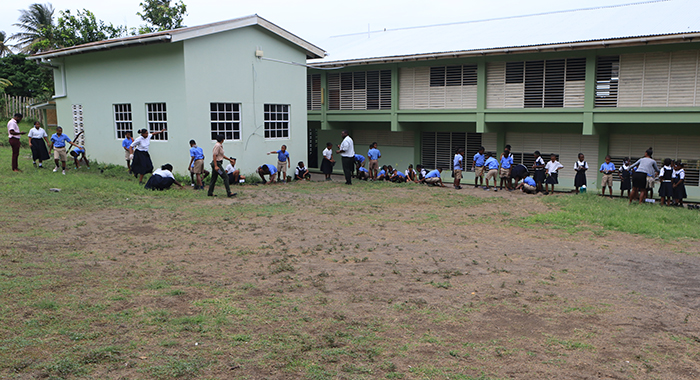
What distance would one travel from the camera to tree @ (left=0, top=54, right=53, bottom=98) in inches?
1287

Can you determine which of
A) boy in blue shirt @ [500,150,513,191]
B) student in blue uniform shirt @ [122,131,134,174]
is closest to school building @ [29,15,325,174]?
student in blue uniform shirt @ [122,131,134,174]

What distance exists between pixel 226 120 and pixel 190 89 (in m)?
1.61

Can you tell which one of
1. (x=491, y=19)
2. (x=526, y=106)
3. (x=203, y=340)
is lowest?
(x=203, y=340)

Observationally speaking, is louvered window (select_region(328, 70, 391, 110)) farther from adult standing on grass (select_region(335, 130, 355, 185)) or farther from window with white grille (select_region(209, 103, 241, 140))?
window with white grille (select_region(209, 103, 241, 140))

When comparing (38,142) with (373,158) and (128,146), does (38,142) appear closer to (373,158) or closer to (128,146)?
(128,146)

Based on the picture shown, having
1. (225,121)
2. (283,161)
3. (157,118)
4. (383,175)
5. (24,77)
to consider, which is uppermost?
(24,77)

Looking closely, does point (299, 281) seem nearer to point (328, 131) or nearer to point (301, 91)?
point (301, 91)

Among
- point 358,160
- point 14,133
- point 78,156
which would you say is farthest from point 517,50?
point 14,133

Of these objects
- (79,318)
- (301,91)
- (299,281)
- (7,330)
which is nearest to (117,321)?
(79,318)

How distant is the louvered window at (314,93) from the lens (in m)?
23.9

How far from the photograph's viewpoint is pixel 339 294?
21.0ft

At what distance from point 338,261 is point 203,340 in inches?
128

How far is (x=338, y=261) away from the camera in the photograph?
793cm

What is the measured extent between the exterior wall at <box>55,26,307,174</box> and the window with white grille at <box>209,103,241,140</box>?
18 centimetres
